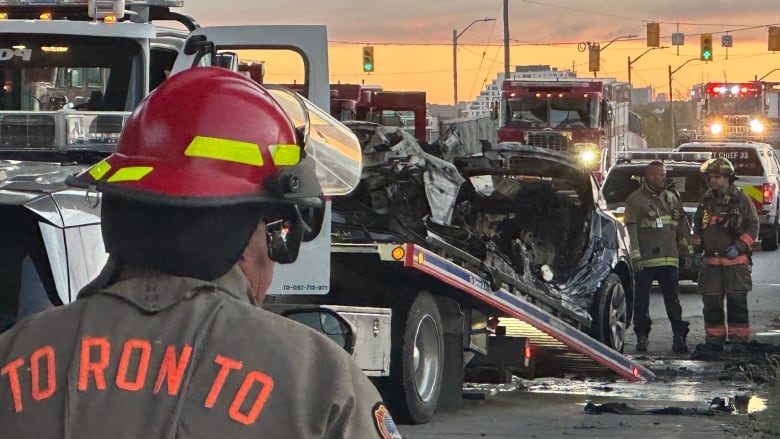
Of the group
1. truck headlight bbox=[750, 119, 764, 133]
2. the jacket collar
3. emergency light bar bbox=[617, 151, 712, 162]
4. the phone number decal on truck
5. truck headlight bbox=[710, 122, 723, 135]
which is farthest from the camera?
truck headlight bbox=[750, 119, 764, 133]

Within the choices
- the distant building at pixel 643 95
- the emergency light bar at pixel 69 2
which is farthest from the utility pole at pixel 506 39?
the distant building at pixel 643 95

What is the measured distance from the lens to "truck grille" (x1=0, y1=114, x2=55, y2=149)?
23.5ft

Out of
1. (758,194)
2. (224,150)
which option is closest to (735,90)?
(758,194)

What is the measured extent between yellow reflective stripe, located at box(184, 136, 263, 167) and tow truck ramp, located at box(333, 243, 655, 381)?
270 inches

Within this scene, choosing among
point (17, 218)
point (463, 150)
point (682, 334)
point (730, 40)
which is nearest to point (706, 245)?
point (682, 334)

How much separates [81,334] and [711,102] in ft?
183

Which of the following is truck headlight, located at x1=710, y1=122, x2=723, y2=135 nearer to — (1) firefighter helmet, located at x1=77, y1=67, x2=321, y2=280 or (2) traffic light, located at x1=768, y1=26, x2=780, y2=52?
(2) traffic light, located at x1=768, y1=26, x2=780, y2=52

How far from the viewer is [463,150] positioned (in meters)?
11.8

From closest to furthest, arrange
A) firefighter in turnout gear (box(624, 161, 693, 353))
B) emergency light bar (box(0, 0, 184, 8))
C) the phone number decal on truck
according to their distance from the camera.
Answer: the phone number decal on truck < emergency light bar (box(0, 0, 184, 8)) < firefighter in turnout gear (box(624, 161, 693, 353))

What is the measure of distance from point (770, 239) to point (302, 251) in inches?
861

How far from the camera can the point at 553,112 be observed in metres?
34.9

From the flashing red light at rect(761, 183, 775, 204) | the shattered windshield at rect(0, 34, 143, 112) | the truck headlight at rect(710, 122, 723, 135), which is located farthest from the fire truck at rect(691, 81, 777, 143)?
the shattered windshield at rect(0, 34, 143, 112)

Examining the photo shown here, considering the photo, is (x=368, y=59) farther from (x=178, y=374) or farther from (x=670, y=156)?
(x=178, y=374)

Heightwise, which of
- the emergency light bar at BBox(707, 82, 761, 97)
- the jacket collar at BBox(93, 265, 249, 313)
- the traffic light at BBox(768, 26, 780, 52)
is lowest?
the jacket collar at BBox(93, 265, 249, 313)
